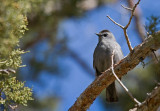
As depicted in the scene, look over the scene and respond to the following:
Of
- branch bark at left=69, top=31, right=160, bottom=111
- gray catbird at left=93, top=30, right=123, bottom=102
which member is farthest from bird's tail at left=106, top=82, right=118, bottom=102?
branch bark at left=69, top=31, right=160, bottom=111

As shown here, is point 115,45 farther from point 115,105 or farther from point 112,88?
point 115,105

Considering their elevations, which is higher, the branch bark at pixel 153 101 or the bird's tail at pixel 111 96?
the bird's tail at pixel 111 96

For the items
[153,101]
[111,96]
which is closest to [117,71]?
[153,101]

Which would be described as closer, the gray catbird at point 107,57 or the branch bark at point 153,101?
the branch bark at point 153,101

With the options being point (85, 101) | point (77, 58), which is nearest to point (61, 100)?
point (77, 58)

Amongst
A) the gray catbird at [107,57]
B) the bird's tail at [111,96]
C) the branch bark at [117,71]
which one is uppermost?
the gray catbird at [107,57]

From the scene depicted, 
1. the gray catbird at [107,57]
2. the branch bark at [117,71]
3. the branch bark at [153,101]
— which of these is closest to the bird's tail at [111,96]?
the gray catbird at [107,57]

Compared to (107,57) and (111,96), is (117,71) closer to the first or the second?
(107,57)

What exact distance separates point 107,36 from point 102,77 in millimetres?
2272

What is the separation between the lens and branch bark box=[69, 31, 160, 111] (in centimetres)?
347

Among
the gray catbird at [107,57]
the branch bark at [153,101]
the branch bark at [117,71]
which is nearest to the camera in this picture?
the branch bark at [153,101]

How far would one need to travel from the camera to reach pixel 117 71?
3.84m

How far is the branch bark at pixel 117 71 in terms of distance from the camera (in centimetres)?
347

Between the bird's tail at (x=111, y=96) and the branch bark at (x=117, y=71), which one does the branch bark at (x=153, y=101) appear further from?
the bird's tail at (x=111, y=96)
